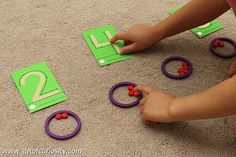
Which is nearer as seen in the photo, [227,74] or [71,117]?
[71,117]

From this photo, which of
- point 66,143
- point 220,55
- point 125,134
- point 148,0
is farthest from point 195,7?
point 66,143

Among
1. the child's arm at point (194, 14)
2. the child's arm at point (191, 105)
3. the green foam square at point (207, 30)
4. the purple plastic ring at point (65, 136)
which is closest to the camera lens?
the child's arm at point (191, 105)

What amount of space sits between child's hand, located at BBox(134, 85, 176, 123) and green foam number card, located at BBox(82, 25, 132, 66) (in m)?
0.17

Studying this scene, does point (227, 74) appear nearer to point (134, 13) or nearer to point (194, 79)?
point (194, 79)

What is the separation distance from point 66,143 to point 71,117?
0.07 metres

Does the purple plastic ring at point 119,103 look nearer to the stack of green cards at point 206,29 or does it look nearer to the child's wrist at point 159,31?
the child's wrist at point 159,31

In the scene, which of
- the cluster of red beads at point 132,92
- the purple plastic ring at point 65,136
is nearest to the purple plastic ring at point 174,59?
the cluster of red beads at point 132,92

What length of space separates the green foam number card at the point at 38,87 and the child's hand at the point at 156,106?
21 cm

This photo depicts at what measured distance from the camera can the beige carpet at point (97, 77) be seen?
796 millimetres

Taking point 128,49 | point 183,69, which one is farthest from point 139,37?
point 183,69

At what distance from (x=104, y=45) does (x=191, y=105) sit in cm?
36

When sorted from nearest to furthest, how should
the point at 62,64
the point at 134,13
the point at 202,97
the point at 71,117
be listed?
1. the point at 202,97
2. the point at 71,117
3. the point at 62,64
4. the point at 134,13

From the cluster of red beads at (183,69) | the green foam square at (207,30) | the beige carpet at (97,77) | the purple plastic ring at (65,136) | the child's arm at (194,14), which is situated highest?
the child's arm at (194,14)

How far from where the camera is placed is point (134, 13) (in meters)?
1.10
